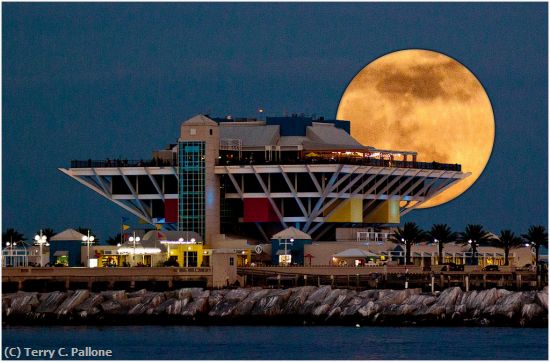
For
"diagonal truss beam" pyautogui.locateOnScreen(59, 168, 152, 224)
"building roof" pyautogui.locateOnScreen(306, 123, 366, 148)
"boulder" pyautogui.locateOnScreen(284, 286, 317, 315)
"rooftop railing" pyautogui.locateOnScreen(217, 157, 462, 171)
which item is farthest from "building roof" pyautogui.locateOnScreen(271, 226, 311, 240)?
"boulder" pyautogui.locateOnScreen(284, 286, 317, 315)

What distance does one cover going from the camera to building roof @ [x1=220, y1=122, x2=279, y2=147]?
16788 cm

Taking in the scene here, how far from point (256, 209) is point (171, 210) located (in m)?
6.67

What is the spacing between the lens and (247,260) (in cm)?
15550

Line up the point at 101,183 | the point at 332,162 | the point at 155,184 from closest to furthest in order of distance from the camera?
the point at 332,162 < the point at 155,184 < the point at 101,183

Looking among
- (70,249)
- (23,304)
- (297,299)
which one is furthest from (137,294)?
(70,249)

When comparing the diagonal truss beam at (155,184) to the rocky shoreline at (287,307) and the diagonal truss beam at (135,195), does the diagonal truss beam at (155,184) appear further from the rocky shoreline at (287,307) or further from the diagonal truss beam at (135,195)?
the rocky shoreline at (287,307)

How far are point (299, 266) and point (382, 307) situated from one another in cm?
2071

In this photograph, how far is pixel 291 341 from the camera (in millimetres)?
113625

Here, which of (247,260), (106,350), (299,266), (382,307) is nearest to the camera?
(106,350)

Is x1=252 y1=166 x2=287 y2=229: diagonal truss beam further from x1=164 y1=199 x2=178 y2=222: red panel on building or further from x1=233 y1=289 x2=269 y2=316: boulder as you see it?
x1=233 y1=289 x2=269 y2=316: boulder

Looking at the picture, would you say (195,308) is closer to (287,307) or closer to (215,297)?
(215,297)

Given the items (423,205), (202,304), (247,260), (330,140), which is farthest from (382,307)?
(423,205)

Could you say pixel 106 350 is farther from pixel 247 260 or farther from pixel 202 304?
pixel 247 260

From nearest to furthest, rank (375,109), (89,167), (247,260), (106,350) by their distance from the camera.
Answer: (106,350)
(247,260)
(89,167)
(375,109)
